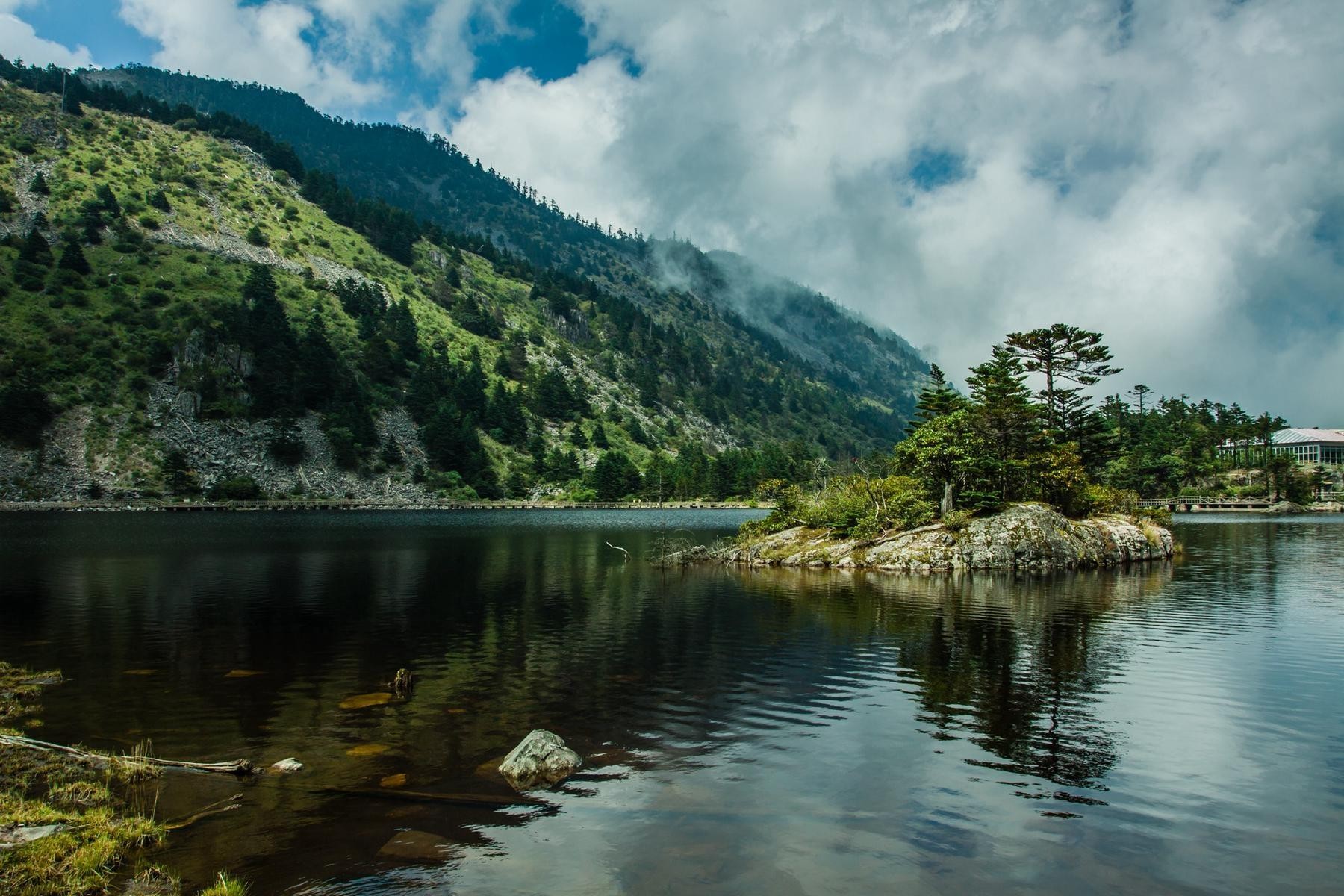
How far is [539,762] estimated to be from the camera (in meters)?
16.5

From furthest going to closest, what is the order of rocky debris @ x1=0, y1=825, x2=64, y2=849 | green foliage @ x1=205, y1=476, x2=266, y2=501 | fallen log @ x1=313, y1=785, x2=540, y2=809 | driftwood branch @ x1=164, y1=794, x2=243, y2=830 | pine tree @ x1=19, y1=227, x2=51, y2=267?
1. pine tree @ x1=19, y1=227, x2=51, y2=267
2. green foliage @ x1=205, y1=476, x2=266, y2=501
3. fallen log @ x1=313, y1=785, x2=540, y2=809
4. driftwood branch @ x1=164, y1=794, x2=243, y2=830
5. rocky debris @ x1=0, y1=825, x2=64, y2=849

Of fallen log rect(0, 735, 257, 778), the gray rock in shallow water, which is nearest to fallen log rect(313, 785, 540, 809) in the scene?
the gray rock in shallow water

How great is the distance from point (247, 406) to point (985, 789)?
189717 mm

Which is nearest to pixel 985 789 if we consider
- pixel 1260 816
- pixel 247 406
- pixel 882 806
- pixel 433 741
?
pixel 882 806

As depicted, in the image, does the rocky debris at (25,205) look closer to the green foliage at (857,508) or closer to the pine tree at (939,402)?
the green foliage at (857,508)

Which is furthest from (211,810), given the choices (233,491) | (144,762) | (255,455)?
(255,455)

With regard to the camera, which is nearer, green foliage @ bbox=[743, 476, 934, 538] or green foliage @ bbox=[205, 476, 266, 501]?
green foliage @ bbox=[743, 476, 934, 538]

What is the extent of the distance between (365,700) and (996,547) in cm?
5126

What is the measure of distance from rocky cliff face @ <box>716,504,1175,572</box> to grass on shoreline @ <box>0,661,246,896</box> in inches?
2092

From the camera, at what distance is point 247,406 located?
17100cm

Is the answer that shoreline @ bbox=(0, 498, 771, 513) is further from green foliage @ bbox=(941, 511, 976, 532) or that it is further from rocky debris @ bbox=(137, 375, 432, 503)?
green foliage @ bbox=(941, 511, 976, 532)

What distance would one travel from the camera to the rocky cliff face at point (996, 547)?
58906mm

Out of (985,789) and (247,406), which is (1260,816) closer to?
(985,789)

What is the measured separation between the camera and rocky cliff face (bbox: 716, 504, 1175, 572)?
5891cm
